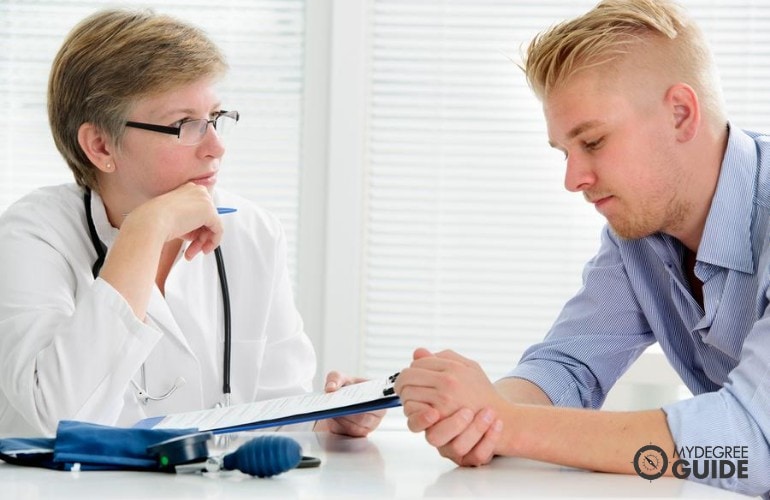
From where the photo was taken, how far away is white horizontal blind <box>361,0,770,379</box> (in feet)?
10.2

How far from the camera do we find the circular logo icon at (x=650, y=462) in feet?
3.76

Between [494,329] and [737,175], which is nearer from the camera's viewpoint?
[737,175]

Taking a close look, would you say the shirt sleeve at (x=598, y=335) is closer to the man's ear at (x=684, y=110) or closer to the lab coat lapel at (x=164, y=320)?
the man's ear at (x=684, y=110)

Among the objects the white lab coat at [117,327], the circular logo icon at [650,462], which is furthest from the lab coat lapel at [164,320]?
the circular logo icon at [650,462]

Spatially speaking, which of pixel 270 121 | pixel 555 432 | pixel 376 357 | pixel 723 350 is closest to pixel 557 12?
pixel 270 121

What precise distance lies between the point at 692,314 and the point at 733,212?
200 mm

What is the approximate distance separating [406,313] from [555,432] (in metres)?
1.95

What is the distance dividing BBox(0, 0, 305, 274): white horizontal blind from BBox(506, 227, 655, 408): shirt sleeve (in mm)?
1502

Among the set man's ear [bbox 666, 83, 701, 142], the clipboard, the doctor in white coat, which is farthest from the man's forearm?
man's ear [bbox 666, 83, 701, 142]

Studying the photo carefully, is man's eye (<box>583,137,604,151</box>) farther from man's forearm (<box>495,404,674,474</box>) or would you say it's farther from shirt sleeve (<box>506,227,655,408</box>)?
man's forearm (<box>495,404,674,474</box>)

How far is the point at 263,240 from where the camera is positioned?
1987mm

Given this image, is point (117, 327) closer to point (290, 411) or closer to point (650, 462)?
point (290, 411)

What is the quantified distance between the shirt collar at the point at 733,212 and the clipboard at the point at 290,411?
577 mm

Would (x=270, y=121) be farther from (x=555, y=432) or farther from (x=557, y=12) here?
(x=555, y=432)
